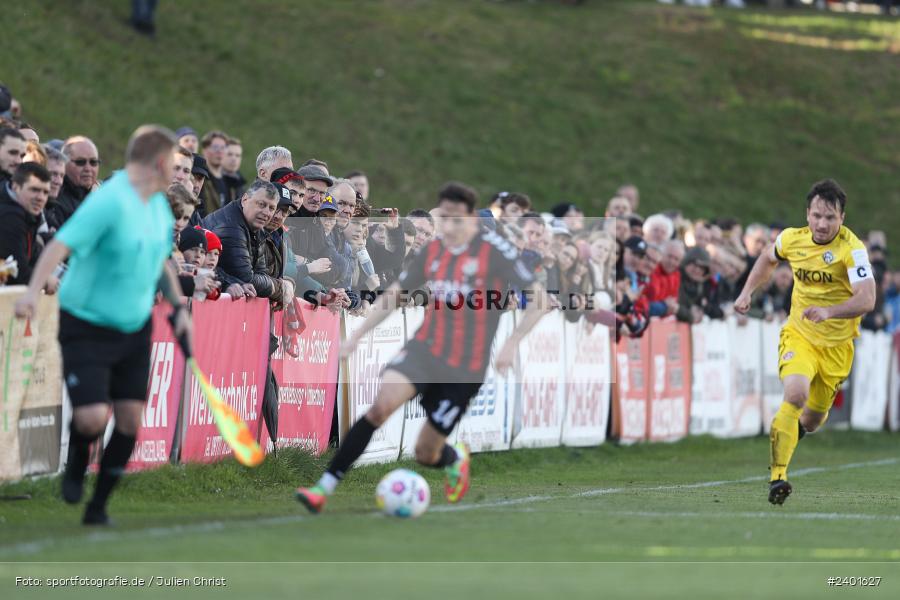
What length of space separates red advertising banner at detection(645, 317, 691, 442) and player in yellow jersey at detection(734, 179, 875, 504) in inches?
276

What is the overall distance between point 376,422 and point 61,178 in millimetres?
3596

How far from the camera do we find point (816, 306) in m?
12.7

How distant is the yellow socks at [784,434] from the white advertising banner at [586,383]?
6.00 metres

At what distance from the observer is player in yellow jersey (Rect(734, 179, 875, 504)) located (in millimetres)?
12461

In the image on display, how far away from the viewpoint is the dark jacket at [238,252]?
12.8m

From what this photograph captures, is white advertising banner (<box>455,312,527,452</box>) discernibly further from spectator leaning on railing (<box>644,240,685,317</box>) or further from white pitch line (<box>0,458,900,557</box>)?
spectator leaning on railing (<box>644,240,685,317</box>)

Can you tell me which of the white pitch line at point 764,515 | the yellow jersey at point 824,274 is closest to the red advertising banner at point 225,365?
the white pitch line at point 764,515

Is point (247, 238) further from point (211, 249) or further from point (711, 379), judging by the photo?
point (711, 379)

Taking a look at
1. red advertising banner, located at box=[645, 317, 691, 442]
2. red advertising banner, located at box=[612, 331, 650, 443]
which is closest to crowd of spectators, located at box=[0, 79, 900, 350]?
red advertising banner, located at box=[645, 317, 691, 442]

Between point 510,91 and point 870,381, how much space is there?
20127 mm

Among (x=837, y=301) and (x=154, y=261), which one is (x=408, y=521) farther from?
(x=837, y=301)

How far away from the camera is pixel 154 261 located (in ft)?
29.4

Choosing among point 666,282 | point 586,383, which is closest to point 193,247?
point 586,383

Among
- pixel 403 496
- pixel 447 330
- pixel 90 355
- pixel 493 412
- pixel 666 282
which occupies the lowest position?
→ pixel 403 496
